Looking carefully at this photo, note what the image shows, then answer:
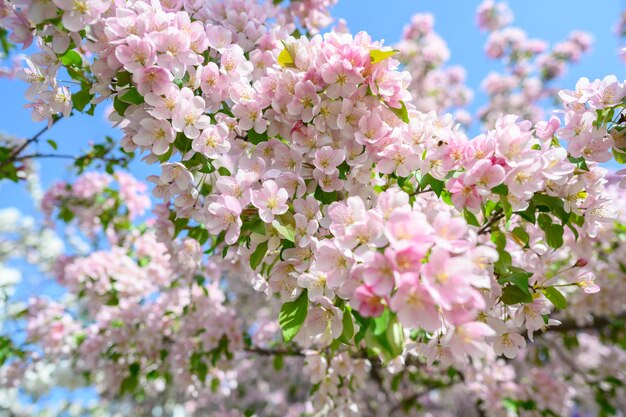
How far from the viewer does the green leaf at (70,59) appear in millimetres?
1346

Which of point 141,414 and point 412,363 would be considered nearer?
point 412,363

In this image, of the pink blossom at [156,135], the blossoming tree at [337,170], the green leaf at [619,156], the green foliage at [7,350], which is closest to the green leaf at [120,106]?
the blossoming tree at [337,170]

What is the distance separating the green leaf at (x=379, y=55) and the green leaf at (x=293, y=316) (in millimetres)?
704

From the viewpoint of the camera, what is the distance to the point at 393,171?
1.32 metres

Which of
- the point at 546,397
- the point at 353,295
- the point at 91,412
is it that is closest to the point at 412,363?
the point at 546,397

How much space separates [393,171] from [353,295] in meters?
0.55

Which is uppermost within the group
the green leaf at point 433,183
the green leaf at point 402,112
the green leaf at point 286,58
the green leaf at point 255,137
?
the green leaf at point 286,58

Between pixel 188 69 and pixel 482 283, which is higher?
pixel 188 69

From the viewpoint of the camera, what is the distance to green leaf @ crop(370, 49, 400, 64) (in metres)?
1.21

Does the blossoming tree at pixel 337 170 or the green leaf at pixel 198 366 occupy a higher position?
the blossoming tree at pixel 337 170

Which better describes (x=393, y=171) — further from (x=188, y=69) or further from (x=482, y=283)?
(x=188, y=69)

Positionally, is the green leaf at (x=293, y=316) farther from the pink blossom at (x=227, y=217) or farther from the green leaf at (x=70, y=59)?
the green leaf at (x=70, y=59)

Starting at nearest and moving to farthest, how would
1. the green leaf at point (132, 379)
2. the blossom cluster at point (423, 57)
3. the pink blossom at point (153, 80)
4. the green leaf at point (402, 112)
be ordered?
the pink blossom at point (153, 80), the green leaf at point (402, 112), the green leaf at point (132, 379), the blossom cluster at point (423, 57)

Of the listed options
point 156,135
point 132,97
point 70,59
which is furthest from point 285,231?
point 70,59
